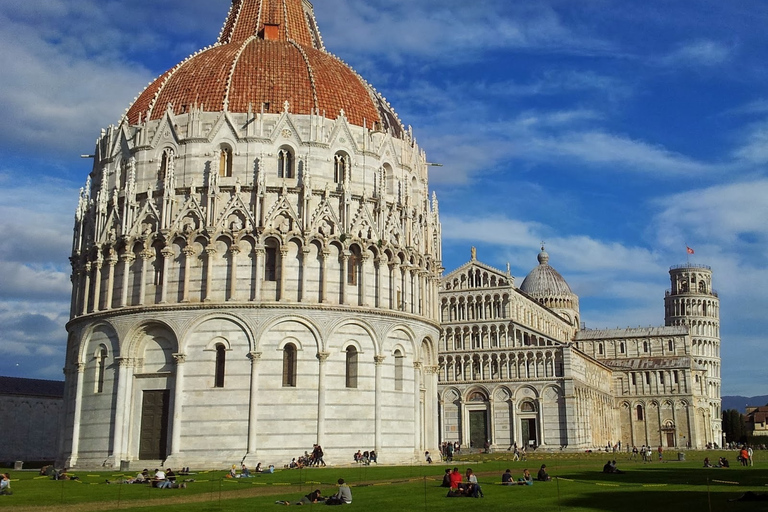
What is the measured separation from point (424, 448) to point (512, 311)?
157 feet

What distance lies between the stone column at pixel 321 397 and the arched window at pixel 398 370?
5202 millimetres

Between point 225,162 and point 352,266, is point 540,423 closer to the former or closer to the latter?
point 352,266

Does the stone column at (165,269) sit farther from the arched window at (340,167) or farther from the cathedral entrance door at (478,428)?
the cathedral entrance door at (478,428)

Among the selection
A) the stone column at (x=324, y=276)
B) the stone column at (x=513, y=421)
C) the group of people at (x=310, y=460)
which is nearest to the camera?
the group of people at (x=310, y=460)

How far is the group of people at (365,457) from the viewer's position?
149 ft

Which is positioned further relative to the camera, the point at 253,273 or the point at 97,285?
the point at 97,285

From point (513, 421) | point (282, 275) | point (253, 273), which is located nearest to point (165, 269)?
point (253, 273)

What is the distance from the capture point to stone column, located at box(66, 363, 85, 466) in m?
47.4

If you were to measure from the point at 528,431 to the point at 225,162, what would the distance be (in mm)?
57073

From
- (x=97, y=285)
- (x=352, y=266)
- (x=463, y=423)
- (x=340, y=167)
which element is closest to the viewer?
(x=352, y=266)

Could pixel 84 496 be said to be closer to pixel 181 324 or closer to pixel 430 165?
pixel 181 324

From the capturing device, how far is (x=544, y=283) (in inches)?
5226

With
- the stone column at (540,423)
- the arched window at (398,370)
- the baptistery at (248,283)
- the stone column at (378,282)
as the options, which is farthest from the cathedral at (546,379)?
the stone column at (378,282)

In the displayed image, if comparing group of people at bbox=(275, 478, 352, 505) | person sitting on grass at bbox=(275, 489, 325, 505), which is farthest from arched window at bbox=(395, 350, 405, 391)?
group of people at bbox=(275, 478, 352, 505)
